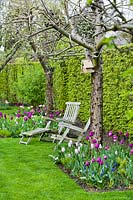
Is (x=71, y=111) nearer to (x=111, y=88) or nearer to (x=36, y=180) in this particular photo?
(x=111, y=88)

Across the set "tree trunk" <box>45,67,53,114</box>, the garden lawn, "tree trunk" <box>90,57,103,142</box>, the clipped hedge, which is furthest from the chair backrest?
"tree trunk" <box>45,67,53,114</box>

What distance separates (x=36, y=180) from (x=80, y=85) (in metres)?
6.58

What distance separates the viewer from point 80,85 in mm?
11914

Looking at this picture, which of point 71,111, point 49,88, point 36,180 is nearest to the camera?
→ point 36,180

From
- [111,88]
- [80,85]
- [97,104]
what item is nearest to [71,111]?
[111,88]

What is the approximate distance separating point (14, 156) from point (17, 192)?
228cm

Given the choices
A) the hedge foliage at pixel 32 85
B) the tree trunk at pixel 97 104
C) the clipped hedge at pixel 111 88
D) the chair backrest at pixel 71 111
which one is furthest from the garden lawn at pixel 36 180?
the hedge foliage at pixel 32 85

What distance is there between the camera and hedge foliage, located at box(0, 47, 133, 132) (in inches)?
337

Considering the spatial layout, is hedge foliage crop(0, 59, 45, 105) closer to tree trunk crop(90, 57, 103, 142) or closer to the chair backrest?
the chair backrest

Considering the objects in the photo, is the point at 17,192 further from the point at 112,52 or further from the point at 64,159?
the point at 112,52

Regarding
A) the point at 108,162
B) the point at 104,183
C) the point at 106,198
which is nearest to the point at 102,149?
the point at 108,162

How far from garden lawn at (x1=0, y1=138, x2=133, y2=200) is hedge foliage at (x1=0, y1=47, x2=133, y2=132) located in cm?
129

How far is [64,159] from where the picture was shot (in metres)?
6.26

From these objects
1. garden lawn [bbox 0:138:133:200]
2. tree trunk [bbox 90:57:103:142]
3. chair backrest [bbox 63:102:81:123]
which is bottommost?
garden lawn [bbox 0:138:133:200]
